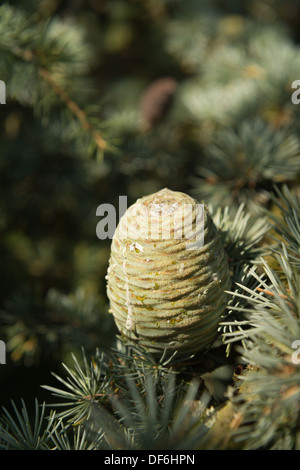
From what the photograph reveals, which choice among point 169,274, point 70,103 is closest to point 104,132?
point 70,103

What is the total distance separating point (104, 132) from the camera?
0.72 metres

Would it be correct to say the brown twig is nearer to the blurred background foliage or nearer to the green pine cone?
the blurred background foliage

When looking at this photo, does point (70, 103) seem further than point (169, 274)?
Yes

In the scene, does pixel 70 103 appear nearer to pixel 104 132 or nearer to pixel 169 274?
pixel 104 132

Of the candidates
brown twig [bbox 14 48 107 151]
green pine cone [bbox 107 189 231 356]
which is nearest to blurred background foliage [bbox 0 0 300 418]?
brown twig [bbox 14 48 107 151]

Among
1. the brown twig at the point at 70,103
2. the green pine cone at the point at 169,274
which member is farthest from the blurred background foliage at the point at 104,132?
the green pine cone at the point at 169,274

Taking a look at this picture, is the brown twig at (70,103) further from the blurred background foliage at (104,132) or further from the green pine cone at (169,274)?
the green pine cone at (169,274)

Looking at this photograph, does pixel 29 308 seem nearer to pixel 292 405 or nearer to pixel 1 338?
pixel 1 338

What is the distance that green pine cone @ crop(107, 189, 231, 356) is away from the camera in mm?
417

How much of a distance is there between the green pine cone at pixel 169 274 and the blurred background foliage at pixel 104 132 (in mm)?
271

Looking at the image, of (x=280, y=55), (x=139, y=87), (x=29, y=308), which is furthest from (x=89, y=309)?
(x=139, y=87)

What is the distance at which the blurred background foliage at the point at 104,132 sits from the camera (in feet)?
2.33

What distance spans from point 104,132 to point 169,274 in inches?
15.6

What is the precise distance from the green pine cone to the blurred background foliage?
0.89ft
